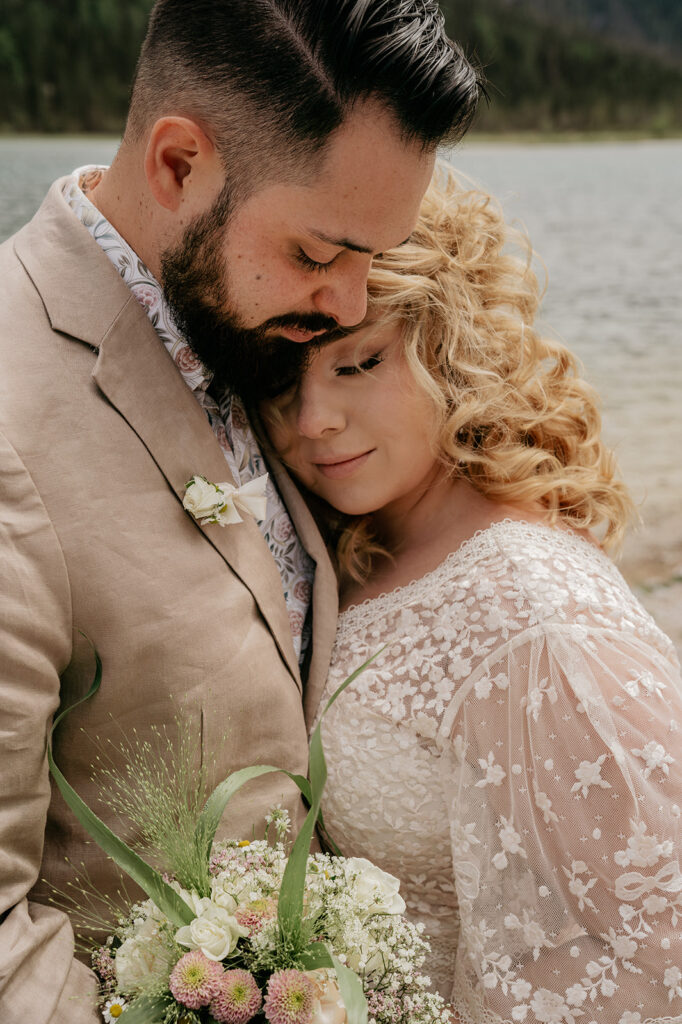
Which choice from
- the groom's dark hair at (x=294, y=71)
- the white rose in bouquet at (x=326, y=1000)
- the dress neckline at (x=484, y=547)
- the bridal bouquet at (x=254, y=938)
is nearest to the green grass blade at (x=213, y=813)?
the bridal bouquet at (x=254, y=938)

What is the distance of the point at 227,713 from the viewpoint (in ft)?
5.54

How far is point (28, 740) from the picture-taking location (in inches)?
56.0

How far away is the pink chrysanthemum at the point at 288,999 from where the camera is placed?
1180 millimetres

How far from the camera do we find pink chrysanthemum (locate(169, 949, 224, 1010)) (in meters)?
1.18

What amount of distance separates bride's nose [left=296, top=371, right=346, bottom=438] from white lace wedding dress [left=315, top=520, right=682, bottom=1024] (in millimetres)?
455

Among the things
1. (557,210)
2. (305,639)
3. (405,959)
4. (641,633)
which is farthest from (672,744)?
(557,210)

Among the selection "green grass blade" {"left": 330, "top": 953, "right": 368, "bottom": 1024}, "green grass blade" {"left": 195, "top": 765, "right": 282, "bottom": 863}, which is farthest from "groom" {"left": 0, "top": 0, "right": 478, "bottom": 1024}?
"green grass blade" {"left": 330, "top": 953, "right": 368, "bottom": 1024}

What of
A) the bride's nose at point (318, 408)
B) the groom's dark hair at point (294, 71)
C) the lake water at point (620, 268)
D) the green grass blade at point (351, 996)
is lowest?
the lake water at point (620, 268)

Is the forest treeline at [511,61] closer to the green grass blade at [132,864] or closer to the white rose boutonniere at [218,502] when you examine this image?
the white rose boutonniere at [218,502]

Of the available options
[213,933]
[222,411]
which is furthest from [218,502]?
[213,933]

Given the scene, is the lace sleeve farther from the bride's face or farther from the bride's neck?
the bride's face

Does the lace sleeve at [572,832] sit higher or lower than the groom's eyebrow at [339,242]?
lower

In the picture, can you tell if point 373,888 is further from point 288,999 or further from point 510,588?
point 510,588

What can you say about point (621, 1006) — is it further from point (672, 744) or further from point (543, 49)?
point (543, 49)
